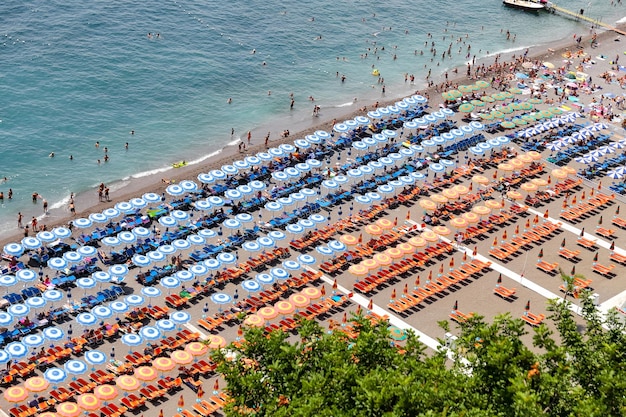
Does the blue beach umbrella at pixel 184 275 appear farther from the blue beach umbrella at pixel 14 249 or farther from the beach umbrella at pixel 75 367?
the blue beach umbrella at pixel 14 249

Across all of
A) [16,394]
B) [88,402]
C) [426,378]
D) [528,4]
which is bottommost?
[16,394]

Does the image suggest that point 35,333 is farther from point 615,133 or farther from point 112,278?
point 615,133

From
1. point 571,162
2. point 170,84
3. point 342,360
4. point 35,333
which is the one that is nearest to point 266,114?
point 170,84

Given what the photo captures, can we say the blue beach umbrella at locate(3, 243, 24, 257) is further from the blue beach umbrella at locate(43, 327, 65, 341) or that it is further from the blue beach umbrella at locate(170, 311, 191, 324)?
the blue beach umbrella at locate(170, 311, 191, 324)

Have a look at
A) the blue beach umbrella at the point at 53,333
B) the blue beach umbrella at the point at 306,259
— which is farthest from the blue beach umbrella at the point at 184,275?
the blue beach umbrella at the point at 53,333

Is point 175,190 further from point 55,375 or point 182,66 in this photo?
point 182,66

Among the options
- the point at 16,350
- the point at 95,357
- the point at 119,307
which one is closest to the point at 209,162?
the point at 119,307

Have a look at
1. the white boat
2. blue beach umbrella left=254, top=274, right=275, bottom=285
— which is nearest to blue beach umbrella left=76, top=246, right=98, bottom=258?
blue beach umbrella left=254, top=274, right=275, bottom=285
